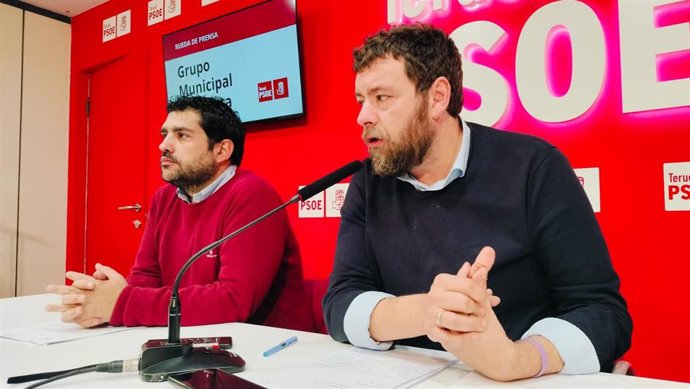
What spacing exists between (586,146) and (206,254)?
1.43m

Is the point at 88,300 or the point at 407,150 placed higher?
the point at 407,150

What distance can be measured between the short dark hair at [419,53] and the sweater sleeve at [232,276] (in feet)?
1.79

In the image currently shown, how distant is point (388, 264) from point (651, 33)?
1.33 meters

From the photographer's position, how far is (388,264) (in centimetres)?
118

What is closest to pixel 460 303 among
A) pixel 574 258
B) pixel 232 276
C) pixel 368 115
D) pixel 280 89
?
pixel 574 258

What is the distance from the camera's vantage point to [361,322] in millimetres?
982

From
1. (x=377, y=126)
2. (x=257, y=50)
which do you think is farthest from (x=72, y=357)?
(x=257, y=50)

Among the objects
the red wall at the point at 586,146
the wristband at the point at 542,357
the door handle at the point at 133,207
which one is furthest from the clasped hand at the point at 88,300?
the door handle at the point at 133,207

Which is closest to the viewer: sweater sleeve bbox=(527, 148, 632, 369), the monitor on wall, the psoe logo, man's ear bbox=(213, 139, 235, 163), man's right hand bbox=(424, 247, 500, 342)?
man's right hand bbox=(424, 247, 500, 342)

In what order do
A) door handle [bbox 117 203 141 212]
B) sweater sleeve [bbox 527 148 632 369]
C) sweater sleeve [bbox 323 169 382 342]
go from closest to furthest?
sweater sleeve [bbox 527 148 632 369], sweater sleeve [bbox 323 169 382 342], door handle [bbox 117 203 141 212]

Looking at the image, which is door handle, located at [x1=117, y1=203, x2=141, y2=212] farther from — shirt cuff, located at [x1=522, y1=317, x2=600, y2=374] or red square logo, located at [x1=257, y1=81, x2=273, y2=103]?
shirt cuff, located at [x1=522, y1=317, x2=600, y2=374]

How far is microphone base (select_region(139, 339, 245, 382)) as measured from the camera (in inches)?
32.3

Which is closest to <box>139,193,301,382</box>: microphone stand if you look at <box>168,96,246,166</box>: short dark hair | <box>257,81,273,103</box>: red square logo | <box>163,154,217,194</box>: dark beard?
<box>163,154,217,194</box>: dark beard

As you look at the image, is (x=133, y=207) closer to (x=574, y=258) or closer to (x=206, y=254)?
(x=206, y=254)
